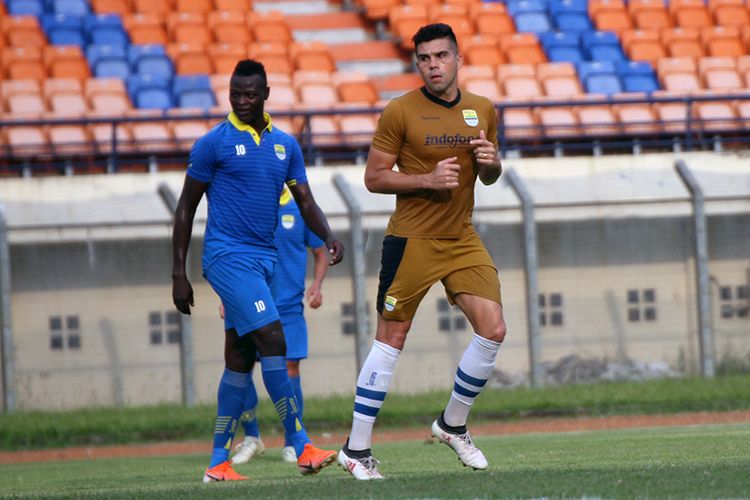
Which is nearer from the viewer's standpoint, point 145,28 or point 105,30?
point 105,30

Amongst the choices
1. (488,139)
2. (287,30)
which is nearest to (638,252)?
(287,30)

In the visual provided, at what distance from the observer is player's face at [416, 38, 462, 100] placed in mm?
6730

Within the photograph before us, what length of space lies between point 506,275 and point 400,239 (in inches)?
361

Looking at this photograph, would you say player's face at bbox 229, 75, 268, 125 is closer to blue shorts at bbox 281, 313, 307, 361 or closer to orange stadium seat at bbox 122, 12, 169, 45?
blue shorts at bbox 281, 313, 307, 361

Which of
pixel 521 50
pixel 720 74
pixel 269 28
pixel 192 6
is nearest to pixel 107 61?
pixel 192 6

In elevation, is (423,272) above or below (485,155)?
below

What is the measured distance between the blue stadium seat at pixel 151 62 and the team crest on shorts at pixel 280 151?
13.1m

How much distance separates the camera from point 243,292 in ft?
23.6

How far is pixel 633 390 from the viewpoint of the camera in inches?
586

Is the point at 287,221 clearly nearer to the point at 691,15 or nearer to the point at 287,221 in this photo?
the point at 287,221

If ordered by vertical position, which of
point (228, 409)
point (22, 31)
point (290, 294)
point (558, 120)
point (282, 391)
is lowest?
point (228, 409)

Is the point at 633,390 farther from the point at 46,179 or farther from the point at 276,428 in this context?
the point at 46,179

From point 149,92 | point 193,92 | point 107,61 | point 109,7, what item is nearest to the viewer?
point 149,92

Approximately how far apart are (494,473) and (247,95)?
8.16 ft
